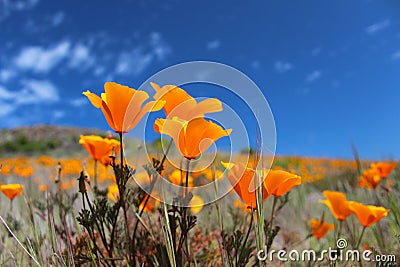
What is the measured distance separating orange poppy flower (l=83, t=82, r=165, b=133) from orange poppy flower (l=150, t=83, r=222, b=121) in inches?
1.8

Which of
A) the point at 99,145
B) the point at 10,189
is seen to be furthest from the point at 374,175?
the point at 10,189

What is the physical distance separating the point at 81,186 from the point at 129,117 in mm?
252

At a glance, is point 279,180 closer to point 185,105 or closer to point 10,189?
point 185,105

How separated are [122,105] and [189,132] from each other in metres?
0.20

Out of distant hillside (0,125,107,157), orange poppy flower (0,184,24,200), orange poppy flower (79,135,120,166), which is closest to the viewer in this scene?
orange poppy flower (79,135,120,166)

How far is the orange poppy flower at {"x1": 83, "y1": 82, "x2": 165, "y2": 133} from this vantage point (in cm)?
99

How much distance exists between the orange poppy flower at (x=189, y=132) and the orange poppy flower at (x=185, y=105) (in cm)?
6

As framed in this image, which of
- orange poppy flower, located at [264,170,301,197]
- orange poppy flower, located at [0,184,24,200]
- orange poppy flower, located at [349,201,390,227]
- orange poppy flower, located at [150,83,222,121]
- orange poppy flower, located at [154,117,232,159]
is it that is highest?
orange poppy flower, located at [150,83,222,121]

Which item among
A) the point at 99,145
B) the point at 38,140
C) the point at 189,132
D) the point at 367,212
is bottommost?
the point at 367,212

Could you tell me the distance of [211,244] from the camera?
186cm

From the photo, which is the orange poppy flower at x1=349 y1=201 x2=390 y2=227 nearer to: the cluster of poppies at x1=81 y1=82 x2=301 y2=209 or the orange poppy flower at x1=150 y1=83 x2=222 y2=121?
the cluster of poppies at x1=81 y1=82 x2=301 y2=209

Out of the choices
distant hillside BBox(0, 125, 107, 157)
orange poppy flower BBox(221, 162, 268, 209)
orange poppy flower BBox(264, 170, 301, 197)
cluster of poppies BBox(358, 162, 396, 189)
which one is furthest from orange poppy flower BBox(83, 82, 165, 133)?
distant hillside BBox(0, 125, 107, 157)

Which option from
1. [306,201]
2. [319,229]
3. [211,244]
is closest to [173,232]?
[211,244]

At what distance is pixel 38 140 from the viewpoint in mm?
30719
